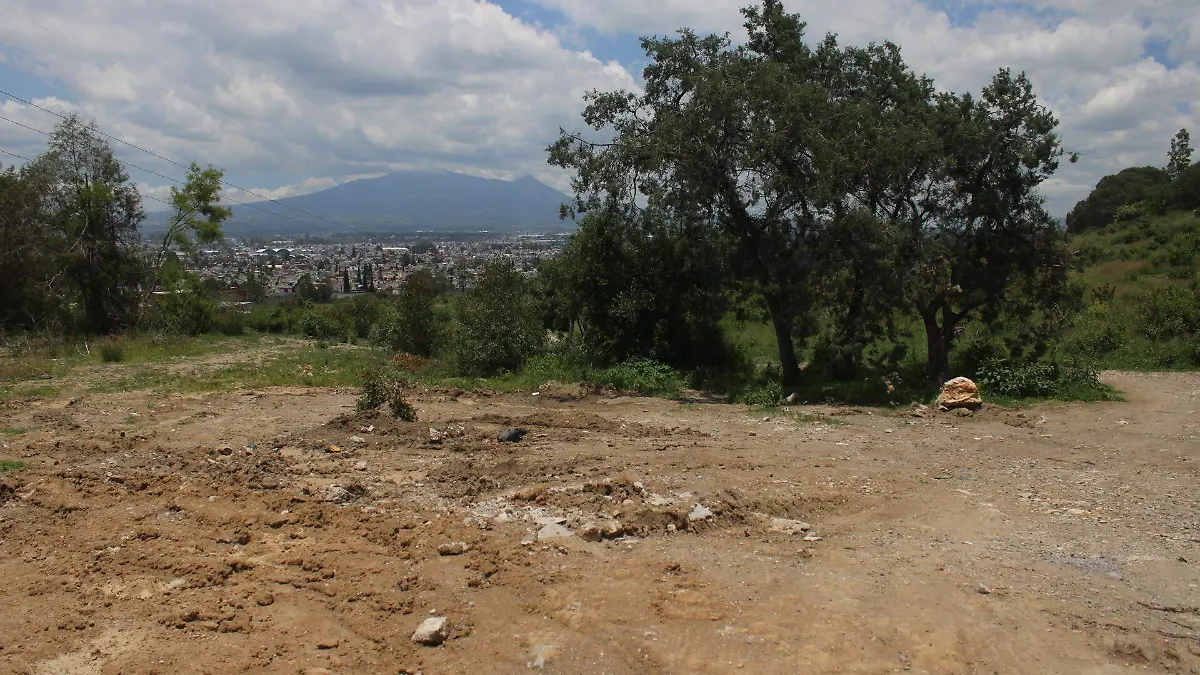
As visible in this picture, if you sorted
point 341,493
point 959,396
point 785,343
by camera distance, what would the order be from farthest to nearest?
point 785,343 < point 959,396 < point 341,493

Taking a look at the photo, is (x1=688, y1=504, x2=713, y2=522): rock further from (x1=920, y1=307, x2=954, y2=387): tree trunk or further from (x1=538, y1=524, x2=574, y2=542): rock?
(x1=920, y1=307, x2=954, y2=387): tree trunk

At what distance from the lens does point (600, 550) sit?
21.3ft

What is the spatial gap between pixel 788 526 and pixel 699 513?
2.63ft

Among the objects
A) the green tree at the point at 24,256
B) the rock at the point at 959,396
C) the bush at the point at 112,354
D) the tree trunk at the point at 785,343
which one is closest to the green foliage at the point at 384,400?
the tree trunk at the point at 785,343

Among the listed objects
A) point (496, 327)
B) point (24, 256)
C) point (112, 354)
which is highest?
point (24, 256)

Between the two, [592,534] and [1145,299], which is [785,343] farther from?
[1145,299]

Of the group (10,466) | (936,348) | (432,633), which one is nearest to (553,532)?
(432,633)

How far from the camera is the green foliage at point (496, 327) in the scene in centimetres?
1826

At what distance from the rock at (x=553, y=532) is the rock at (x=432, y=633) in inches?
63.1

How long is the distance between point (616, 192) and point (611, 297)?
114 inches

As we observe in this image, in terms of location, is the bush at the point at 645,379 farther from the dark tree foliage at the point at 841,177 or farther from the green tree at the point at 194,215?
the green tree at the point at 194,215

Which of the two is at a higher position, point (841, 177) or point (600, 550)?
point (841, 177)

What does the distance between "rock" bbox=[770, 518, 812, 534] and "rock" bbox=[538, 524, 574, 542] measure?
6.04 feet

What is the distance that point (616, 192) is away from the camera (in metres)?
16.0
